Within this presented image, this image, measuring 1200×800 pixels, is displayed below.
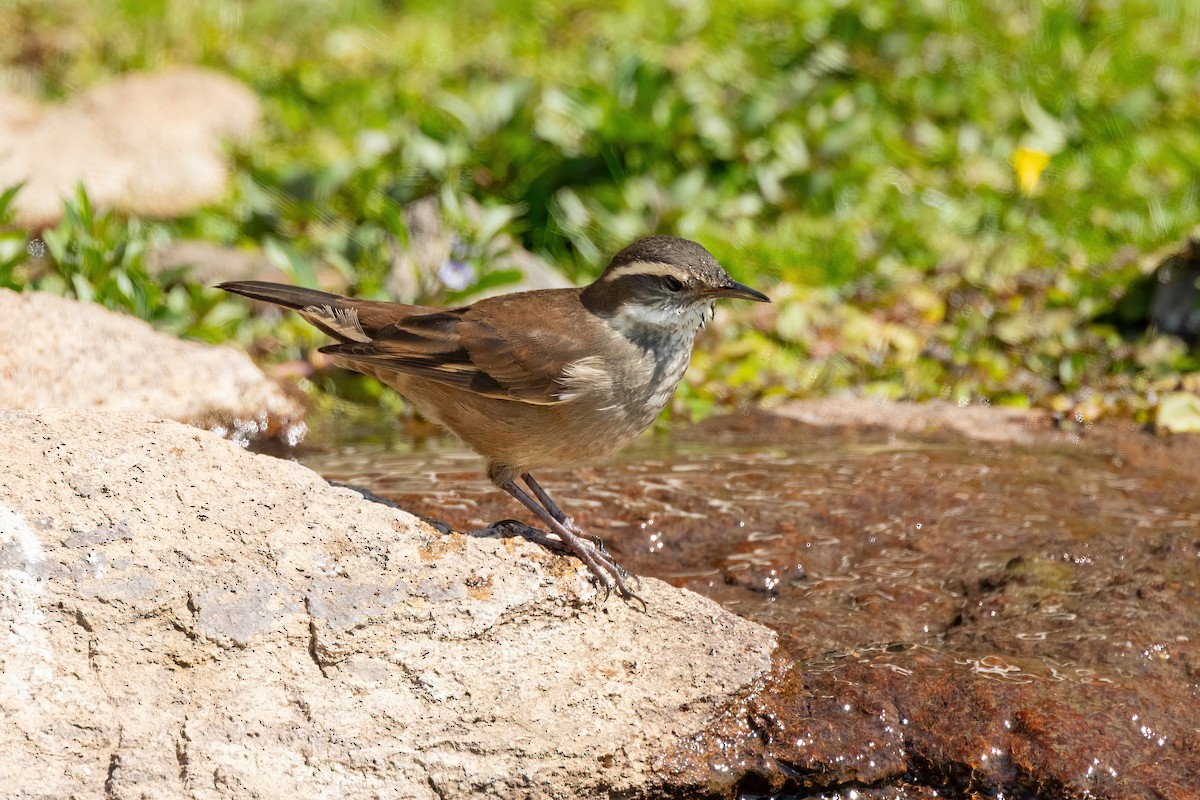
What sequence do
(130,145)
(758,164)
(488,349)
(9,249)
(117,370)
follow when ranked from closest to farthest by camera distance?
1. (488,349)
2. (117,370)
3. (9,249)
4. (758,164)
5. (130,145)

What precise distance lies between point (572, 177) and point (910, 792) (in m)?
6.53

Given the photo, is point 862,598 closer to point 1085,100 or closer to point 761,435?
point 761,435

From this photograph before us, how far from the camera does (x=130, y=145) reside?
34.3ft

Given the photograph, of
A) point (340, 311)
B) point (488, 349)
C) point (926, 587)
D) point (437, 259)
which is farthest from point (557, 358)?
point (437, 259)

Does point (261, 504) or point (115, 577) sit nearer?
point (115, 577)

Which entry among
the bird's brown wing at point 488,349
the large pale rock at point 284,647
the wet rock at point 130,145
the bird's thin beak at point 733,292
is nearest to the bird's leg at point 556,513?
the bird's brown wing at point 488,349

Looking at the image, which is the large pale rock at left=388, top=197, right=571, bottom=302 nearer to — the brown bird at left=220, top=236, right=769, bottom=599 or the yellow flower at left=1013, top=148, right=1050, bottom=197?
the brown bird at left=220, top=236, right=769, bottom=599

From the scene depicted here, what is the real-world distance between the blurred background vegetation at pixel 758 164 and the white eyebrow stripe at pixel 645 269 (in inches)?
103

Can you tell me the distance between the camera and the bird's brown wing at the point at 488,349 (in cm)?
529

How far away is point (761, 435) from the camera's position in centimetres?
735

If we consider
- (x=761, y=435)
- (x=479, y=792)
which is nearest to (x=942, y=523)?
(x=761, y=435)

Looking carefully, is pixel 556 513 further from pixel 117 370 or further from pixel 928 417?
pixel 928 417

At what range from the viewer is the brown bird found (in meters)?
5.21

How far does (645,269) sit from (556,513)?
40.3 inches
